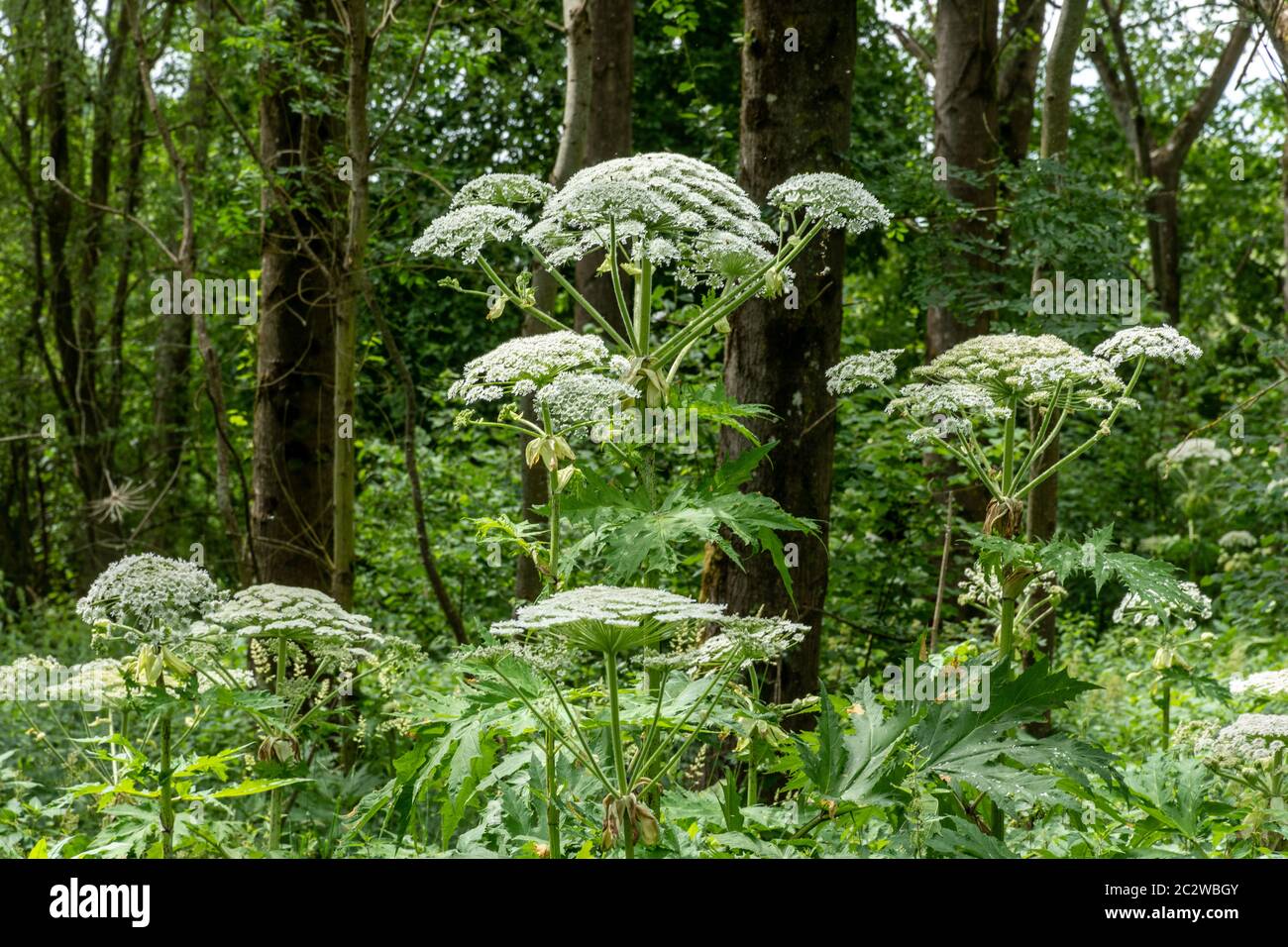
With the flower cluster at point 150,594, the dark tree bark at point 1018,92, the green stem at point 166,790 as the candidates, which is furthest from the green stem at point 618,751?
the dark tree bark at point 1018,92

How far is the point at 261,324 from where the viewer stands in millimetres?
7441

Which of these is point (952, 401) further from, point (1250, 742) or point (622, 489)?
point (1250, 742)

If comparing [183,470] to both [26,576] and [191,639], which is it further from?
[191,639]

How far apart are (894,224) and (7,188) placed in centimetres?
1328

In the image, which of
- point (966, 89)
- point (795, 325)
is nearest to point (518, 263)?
point (795, 325)

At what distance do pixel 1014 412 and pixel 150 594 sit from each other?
2515 mm

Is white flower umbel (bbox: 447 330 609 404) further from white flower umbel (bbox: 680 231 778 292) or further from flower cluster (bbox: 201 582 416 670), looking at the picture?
flower cluster (bbox: 201 582 416 670)

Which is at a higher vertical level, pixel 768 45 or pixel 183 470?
pixel 768 45

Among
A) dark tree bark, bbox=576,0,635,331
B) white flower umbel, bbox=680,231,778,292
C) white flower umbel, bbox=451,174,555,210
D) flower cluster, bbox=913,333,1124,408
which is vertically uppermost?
dark tree bark, bbox=576,0,635,331

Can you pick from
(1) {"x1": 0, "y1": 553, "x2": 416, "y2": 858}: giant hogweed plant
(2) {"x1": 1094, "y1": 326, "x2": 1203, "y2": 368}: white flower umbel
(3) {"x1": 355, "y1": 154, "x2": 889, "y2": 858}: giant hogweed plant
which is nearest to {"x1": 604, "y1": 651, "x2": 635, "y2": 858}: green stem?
(3) {"x1": 355, "y1": 154, "x2": 889, "y2": 858}: giant hogweed plant

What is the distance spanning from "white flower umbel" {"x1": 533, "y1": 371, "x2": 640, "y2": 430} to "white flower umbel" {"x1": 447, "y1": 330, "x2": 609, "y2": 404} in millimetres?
57

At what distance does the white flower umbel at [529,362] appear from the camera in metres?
3.22

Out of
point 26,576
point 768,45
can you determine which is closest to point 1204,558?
point 768,45

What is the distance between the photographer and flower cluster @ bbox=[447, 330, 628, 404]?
3.22 metres
